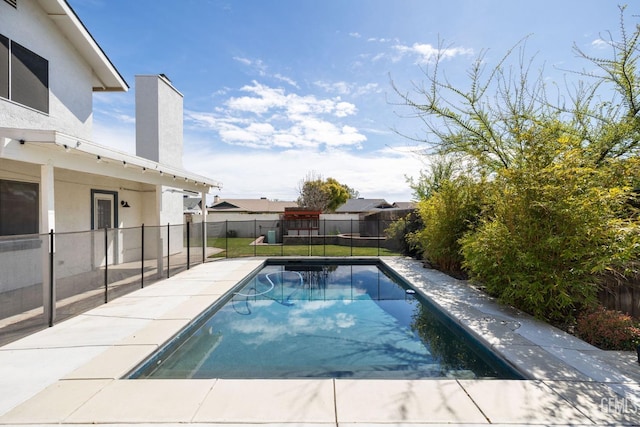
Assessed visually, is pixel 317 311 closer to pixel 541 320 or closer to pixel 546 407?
pixel 541 320

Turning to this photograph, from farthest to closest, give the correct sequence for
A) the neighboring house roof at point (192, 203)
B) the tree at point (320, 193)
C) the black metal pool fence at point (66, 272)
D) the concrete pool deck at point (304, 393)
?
the neighboring house roof at point (192, 203)
the tree at point (320, 193)
the black metal pool fence at point (66, 272)
the concrete pool deck at point (304, 393)

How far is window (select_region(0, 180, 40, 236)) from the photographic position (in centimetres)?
636

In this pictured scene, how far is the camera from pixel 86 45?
852cm

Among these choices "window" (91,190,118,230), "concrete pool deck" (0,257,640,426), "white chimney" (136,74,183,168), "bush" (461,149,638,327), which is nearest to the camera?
"concrete pool deck" (0,257,640,426)

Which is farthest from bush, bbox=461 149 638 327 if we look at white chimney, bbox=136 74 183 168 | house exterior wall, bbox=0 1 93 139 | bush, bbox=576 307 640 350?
white chimney, bbox=136 74 183 168

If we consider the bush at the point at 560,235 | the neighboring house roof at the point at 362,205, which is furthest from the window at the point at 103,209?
the neighboring house roof at the point at 362,205

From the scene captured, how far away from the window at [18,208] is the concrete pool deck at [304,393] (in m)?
3.32

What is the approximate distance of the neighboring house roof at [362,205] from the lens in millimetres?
41188

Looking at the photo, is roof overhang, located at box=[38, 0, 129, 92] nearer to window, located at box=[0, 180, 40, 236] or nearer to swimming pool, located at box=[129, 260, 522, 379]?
window, located at box=[0, 180, 40, 236]

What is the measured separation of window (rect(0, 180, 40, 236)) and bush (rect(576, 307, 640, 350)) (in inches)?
418

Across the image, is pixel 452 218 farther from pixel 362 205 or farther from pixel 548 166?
pixel 362 205

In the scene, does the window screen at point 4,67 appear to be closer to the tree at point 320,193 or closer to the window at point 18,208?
the window at point 18,208

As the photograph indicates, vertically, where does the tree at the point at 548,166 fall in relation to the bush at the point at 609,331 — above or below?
above

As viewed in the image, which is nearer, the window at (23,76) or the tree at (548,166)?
the tree at (548,166)
